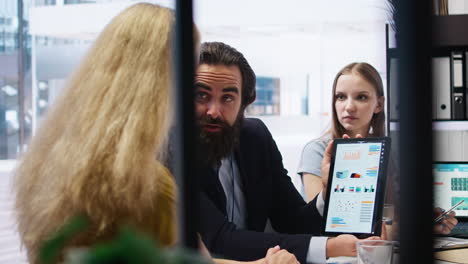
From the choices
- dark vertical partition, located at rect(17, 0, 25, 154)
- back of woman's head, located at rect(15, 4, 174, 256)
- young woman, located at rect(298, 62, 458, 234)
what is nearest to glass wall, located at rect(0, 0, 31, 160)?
dark vertical partition, located at rect(17, 0, 25, 154)

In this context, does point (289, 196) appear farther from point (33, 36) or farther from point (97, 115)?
point (33, 36)

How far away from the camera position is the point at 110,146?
1131 mm

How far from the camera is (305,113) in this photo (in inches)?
377

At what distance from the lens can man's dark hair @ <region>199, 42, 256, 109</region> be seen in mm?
1822

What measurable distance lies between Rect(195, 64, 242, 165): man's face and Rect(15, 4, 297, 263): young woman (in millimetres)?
485

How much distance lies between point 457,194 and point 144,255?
2230 millimetres

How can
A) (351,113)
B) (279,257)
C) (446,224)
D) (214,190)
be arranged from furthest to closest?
(351,113), (446,224), (214,190), (279,257)

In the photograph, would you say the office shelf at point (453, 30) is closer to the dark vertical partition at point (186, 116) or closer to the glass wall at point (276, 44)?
the dark vertical partition at point (186, 116)

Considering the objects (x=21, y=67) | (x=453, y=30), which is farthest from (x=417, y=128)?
(x=21, y=67)

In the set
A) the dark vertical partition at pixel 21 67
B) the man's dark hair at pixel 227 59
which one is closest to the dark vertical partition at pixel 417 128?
the man's dark hair at pixel 227 59

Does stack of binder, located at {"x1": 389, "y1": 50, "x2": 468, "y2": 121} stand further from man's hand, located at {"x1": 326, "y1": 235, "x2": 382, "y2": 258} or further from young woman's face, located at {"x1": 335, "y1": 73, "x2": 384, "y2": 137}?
man's hand, located at {"x1": 326, "y1": 235, "x2": 382, "y2": 258}

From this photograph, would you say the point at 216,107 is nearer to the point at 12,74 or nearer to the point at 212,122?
the point at 212,122

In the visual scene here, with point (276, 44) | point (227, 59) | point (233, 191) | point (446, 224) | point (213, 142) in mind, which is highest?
point (276, 44)

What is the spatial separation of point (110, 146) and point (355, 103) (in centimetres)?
147
